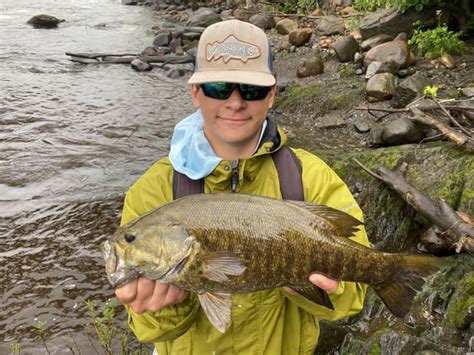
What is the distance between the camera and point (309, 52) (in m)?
17.0

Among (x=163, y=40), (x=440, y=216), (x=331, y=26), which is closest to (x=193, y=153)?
(x=440, y=216)


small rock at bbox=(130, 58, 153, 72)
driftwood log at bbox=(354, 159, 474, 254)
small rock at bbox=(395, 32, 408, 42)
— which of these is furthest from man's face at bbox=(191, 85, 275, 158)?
small rock at bbox=(130, 58, 153, 72)

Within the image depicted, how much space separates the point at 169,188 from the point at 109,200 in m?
6.53

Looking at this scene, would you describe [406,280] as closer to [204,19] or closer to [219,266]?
[219,266]

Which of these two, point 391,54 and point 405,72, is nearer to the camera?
point 405,72

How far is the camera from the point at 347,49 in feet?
47.5

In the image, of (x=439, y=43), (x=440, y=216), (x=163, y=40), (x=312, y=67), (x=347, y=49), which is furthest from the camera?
(x=163, y=40)

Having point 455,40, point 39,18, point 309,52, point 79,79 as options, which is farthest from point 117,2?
point 455,40

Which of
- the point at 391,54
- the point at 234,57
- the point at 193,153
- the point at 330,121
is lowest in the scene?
the point at 330,121

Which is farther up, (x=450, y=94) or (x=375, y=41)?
(x=375, y=41)

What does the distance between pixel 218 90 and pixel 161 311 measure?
4.27 feet

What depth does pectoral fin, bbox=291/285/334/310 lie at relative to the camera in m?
2.60

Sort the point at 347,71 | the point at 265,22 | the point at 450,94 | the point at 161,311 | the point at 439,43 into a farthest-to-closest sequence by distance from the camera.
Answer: the point at 265,22 → the point at 347,71 → the point at 439,43 → the point at 450,94 → the point at 161,311

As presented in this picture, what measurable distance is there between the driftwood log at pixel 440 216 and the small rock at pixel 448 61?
253 inches
